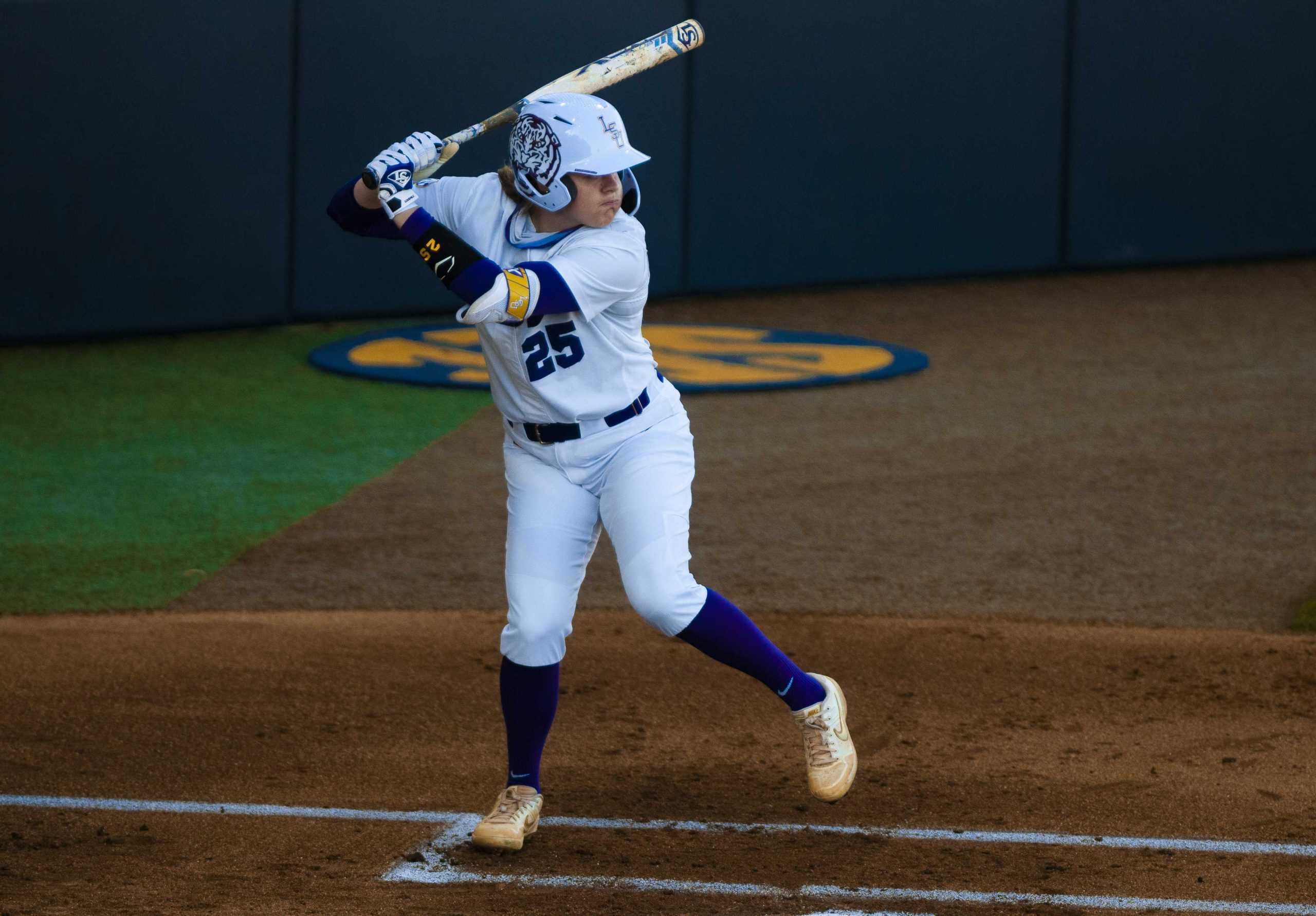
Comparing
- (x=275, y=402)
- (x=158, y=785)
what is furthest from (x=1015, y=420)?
(x=158, y=785)

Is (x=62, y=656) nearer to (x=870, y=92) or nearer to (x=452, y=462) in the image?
(x=452, y=462)

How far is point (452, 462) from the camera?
26.7ft

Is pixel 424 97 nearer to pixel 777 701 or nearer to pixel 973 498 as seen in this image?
pixel 973 498

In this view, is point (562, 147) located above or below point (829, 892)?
above

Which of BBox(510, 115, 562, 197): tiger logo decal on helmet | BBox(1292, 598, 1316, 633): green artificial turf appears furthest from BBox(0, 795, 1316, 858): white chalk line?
BBox(1292, 598, 1316, 633): green artificial turf

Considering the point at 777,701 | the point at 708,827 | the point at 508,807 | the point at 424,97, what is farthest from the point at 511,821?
the point at 424,97

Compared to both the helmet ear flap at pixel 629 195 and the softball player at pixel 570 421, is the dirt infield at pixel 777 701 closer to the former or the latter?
the softball player at pixel 570 421

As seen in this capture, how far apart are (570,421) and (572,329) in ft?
0.75

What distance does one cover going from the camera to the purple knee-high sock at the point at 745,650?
3914mm

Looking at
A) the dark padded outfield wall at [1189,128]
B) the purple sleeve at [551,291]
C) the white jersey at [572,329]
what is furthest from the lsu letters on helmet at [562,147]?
the dark padded outfield wall at [1189,128]

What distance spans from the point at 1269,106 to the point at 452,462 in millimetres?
8170

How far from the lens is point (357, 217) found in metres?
4.14

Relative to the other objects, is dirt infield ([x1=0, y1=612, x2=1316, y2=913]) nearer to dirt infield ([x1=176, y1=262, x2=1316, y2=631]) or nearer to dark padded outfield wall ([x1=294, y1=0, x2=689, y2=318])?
dirt infield ([x1=176, y1=262, x2=1316, y2=631])

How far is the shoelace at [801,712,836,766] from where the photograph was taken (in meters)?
4.07
